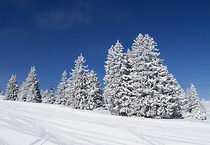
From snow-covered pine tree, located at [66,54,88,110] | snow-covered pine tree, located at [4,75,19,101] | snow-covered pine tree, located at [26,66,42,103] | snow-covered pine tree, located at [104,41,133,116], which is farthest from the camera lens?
snow-covered pine tree, located at [4,75,19,101]

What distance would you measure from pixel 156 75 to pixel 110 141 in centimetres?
1728

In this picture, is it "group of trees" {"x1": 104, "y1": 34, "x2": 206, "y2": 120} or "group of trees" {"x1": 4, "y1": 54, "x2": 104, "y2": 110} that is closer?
"group of trees" {"x1": 104, "y1": 34, "x2": 206, "y2": 120}

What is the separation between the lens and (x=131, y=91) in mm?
22156

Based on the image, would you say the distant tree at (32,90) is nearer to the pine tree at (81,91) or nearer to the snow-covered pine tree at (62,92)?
the snow-covered pine tree at (62,92)

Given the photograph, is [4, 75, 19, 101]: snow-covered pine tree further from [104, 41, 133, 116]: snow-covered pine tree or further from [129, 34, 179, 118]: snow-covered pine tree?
[129, 34, 179, 118]: snow-covered pine tree

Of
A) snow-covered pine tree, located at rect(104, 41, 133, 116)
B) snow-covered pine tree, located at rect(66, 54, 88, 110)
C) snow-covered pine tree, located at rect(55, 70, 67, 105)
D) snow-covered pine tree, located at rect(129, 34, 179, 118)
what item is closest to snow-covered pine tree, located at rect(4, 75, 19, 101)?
snow-covered pine tree, located at rect(55, 70, 67, 105)

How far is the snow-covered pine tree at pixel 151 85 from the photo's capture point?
18.7 meters

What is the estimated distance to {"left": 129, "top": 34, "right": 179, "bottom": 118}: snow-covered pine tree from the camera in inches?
737

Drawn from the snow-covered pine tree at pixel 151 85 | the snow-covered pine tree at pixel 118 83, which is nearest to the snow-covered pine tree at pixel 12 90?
the snow-covered pine tree at pixel 118 83

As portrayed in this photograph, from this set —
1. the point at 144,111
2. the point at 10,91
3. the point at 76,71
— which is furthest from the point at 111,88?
the point at 10,91

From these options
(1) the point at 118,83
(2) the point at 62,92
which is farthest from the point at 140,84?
(2) the point at 62,92

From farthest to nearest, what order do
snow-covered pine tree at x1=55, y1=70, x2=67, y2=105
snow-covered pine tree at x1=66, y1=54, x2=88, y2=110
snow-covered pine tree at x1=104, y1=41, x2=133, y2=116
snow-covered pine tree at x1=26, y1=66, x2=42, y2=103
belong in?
snow-covered pine tree at x1=55, y1=70, x2=67, y2=105
snow-covered pine tree at x1=26, y1=66, x2=42, y2=103
snow-covered pine tree at x1=66, y1=54, x2=88, y2=110
snow-covered pine tree at x1=104, y1=41, x2=133, y2=116

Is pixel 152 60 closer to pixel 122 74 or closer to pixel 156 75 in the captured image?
pixel 156 75

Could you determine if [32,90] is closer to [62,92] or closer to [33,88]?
[33,88]
